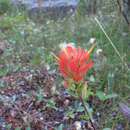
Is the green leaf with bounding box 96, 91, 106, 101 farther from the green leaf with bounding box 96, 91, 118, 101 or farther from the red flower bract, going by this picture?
the red flower bract

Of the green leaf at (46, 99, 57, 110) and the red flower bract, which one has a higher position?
the red flower bract

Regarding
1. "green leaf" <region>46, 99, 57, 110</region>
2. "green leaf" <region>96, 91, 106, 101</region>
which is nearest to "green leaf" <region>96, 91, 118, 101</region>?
"green leaf" <region>96, 91, 106, 101</region>

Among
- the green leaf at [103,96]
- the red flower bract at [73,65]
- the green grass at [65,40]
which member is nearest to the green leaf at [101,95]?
the green leaf at [103,96]

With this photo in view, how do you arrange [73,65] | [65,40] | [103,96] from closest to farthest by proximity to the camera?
[73,65]
[103,96]
[65,40]

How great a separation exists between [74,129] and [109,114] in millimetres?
279

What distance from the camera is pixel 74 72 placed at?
1.68 metres

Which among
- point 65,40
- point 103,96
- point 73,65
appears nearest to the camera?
point 73,65

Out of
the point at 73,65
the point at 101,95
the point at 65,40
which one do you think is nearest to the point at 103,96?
the point at 101,95

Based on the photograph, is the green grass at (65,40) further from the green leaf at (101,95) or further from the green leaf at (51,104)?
the green leaf at (51,104)

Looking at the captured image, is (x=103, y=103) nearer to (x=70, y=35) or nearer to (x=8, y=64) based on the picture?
(x=8, y=64)

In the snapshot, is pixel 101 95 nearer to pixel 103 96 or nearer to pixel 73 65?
pixel 103 96

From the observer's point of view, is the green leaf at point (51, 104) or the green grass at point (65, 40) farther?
the green grass at point (65, 40)

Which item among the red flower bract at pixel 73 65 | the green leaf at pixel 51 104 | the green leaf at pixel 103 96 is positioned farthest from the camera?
the green leaf at pixel 51 104

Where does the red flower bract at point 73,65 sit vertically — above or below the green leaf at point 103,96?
above
